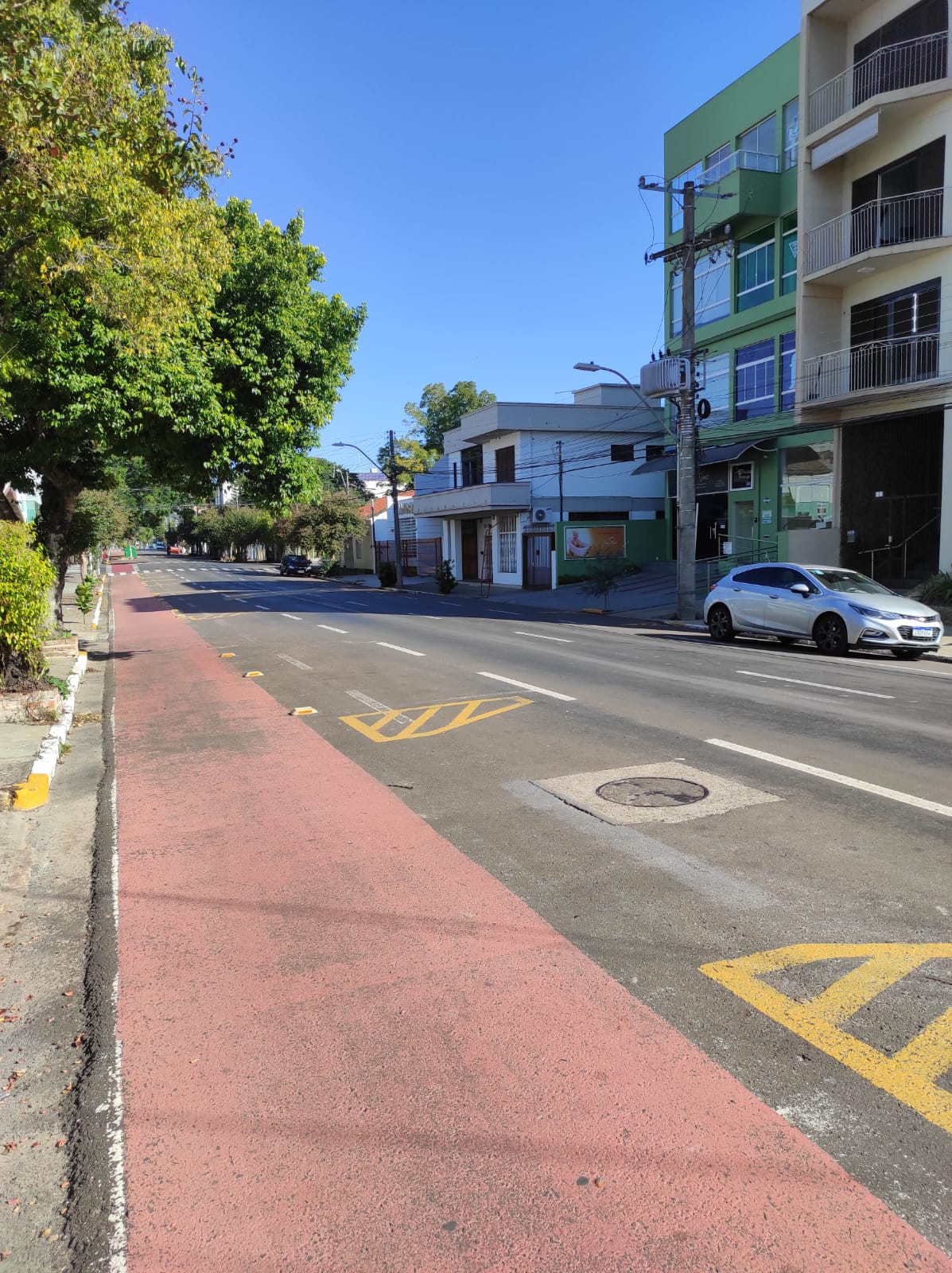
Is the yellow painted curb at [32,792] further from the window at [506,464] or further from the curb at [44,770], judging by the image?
the window at [506,464]

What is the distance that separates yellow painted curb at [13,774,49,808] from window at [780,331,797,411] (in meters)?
24.0

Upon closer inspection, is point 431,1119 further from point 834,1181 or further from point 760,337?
point 760,337

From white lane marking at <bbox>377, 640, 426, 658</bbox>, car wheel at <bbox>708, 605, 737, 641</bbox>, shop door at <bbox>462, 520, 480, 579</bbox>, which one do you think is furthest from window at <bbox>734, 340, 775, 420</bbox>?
shop door at <bbox>462, 520, 480, 579</bbox>

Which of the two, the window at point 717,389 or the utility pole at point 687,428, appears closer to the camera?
the utility pole at point 687,428

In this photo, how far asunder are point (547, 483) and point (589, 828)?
34102 millimetres

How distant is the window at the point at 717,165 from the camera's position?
28172 millimetres

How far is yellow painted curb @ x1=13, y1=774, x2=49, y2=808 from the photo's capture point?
22.2 ft

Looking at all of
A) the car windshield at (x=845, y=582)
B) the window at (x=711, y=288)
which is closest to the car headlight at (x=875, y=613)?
the car windshield at (x=845, y=582)

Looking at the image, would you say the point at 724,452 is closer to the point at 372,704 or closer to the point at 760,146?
the point at 760,146

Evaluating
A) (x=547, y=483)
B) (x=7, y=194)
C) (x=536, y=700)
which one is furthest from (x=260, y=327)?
(x=547, y=483)

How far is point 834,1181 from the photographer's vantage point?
101 inches

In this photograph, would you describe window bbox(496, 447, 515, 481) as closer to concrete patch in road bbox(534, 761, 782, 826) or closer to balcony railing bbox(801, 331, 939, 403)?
balcony railing bbox(801, 331, 939, 403)

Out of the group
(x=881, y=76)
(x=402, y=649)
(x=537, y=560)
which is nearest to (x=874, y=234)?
(x=881, y=76)

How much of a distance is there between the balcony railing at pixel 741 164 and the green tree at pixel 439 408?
45.9 metres
